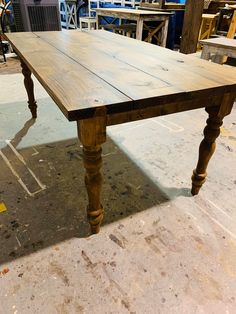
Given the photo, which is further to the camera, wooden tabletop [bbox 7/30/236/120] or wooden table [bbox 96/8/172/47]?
wooden table [bbox 96/8/172/47]

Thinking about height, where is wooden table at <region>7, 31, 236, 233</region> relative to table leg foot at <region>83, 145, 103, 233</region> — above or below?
above

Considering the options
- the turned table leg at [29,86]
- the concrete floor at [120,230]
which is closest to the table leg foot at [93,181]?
the concrete floor at [120,230]

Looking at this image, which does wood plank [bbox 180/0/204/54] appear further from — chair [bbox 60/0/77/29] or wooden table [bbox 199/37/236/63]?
chair [bbox 60/0/77/29]

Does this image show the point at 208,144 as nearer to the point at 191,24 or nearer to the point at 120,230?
the point at 120,230

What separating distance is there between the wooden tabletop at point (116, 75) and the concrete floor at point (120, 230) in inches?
24.0

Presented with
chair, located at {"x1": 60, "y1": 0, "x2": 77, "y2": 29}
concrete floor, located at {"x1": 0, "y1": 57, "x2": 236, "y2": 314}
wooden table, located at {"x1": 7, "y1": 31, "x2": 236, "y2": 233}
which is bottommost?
concrete floor, located at {"x1": 0, "y1": 57, "x2": 236, "y2": 314}

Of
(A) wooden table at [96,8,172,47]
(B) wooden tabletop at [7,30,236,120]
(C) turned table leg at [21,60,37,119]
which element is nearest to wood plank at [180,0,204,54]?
(A) wooden table at [96,8,172,47]

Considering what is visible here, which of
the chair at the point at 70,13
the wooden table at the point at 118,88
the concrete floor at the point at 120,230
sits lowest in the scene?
the concrete floor at the point at 120,230

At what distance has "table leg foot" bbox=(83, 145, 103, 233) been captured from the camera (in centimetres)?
86

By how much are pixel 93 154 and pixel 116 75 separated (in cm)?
33

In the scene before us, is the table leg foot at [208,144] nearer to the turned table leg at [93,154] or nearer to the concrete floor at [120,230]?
the concrete floor at [120,230]

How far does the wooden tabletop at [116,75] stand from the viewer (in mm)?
769

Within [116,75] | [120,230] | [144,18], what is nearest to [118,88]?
[116,75]

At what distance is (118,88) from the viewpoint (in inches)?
33.1
